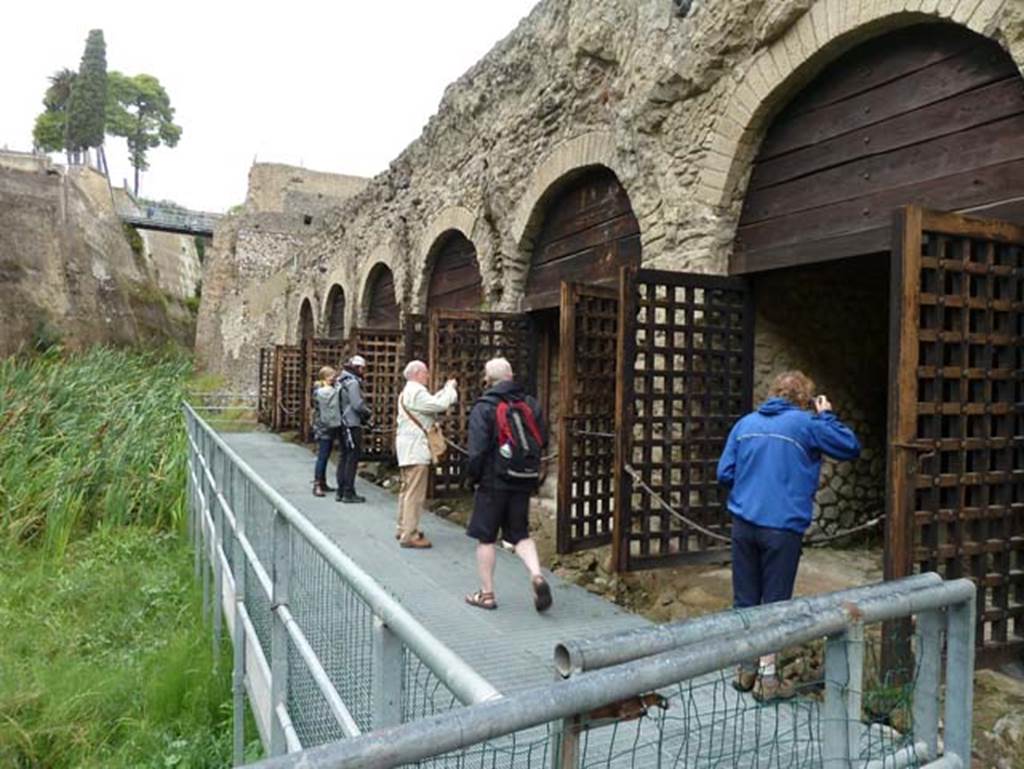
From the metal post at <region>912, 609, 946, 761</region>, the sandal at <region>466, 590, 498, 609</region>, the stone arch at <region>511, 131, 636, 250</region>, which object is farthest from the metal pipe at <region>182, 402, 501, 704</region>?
the stone arch at <region>511, 131, 636, 250</region>

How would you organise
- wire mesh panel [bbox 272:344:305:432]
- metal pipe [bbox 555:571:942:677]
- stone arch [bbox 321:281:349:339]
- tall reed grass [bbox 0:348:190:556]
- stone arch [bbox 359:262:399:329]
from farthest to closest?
wire mesh panel [bbox 272:344:305:432] < stone arch [bbox 321:281:349:339] < stone arch [bbox 359:262:399:329] < tall reed grass [bbox 0:348:190:556] < metal pipe [bbox 555:571:942:677]

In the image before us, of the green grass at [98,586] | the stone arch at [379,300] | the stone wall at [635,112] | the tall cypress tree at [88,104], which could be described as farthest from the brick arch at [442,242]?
the tall cypress tree at [88,104]

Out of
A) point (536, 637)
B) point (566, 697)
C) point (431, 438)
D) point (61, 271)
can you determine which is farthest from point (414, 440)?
point (61, 271)

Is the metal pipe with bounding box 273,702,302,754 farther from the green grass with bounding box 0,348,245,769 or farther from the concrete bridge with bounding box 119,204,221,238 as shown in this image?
the concrete bridge with bounding box 119,204,221,238

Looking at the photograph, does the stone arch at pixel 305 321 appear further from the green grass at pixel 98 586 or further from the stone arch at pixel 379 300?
the green grass at pixel 98 586

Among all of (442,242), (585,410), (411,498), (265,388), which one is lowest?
(411,498)

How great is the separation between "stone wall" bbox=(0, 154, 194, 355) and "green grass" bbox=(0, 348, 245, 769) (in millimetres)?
14260

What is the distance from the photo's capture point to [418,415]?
6.14m

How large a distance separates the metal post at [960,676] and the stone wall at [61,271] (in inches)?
1001

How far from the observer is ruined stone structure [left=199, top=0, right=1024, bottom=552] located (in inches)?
156

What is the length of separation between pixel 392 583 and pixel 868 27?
4413 millimetres

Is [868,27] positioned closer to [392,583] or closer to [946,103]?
[946,103]

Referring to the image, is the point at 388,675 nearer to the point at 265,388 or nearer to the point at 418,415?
the point at 418,415

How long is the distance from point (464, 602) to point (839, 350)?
3425mm
